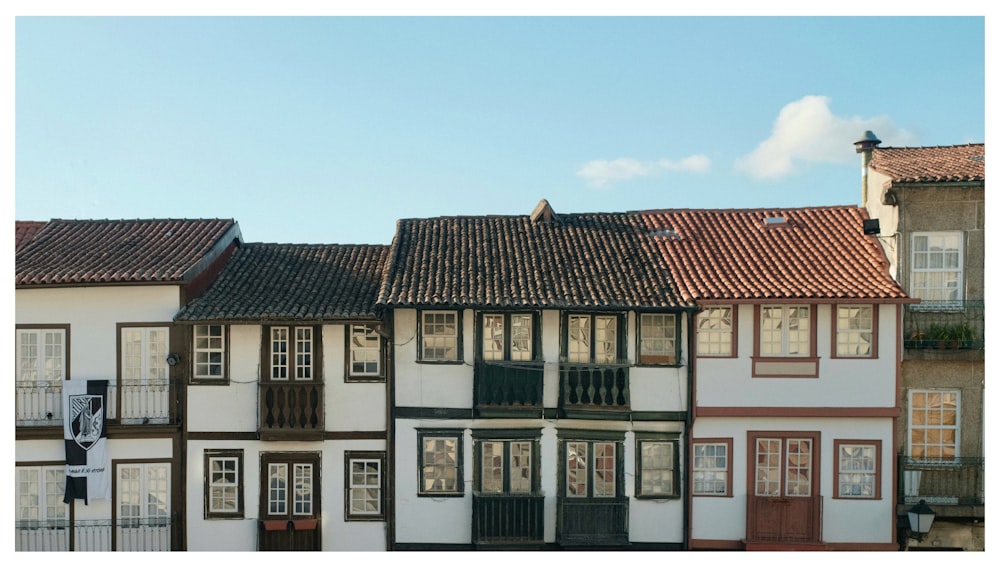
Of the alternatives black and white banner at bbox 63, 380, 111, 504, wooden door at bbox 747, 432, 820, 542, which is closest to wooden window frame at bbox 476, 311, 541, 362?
wooden door at bbox 747, 432, 820, 542

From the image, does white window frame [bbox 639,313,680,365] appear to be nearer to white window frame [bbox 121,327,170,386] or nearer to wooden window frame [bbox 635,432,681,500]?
wooden window frame [bbox 635,432,681,500]

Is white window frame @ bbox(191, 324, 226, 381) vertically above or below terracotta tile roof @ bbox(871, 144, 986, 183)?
below

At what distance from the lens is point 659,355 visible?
13.5 metres

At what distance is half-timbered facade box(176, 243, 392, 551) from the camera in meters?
13.5

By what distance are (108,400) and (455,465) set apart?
254 inches

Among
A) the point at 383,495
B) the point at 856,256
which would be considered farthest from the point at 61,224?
the point at 856,256

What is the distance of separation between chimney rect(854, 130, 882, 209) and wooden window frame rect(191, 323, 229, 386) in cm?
1288

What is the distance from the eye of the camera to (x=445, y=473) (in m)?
13.5

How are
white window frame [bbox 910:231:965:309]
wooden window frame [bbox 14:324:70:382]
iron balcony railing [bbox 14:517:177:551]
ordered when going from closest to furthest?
1. white window frame [bbox 910:231:965:309]
2. iron balcony railing [bbox 14:517:177:551]
3. wooden window frame [bbox 14:324:70:382]

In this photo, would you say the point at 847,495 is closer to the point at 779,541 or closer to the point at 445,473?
the point at 779,541

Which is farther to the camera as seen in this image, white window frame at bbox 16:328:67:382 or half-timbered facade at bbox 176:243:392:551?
white window frame at bbox 16:328:67:382

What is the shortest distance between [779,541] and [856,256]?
551cm

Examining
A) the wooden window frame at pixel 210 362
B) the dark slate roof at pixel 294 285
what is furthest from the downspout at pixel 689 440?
the wooden window frame at pixel 210 362

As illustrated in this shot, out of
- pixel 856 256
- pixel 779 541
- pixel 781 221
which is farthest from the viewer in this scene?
pixel 781 221
